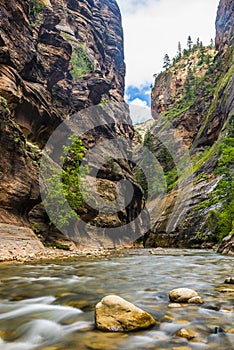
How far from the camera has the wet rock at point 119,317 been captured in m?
3.73

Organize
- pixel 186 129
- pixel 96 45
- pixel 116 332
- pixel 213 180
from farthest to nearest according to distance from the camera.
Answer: pixel 96 45 → pixel 186 129 → pixel 213 180 → pixel 116 332

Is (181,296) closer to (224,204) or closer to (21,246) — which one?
(21,246)

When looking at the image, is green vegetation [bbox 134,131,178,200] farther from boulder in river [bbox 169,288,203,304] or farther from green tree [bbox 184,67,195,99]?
boulder in river [bbox 169,288,203,304]

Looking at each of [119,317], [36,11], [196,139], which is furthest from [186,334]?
[196,139]

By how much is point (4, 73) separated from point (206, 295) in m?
25.0

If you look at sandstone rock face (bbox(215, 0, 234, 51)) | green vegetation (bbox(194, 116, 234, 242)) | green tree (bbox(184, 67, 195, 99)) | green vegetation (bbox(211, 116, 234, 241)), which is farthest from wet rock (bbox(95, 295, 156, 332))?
green tree (bbox(184, 67, 195, 99))

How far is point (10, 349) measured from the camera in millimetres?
3295

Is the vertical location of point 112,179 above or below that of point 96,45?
below

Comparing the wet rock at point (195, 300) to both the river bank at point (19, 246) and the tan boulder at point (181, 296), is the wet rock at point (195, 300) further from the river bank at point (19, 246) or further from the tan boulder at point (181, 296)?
the river bank at point (19, 246)

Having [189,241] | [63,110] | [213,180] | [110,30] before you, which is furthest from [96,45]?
[189,241]

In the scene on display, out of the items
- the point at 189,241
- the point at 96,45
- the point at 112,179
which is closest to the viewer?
the point at 189,241

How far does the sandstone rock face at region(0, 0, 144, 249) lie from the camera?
62.3 feet

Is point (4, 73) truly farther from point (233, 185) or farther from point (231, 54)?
point (231, 54)

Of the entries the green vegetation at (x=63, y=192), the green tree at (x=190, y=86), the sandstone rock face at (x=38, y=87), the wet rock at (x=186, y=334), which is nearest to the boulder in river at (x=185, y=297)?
the wet rock at (x=186, y=334)
